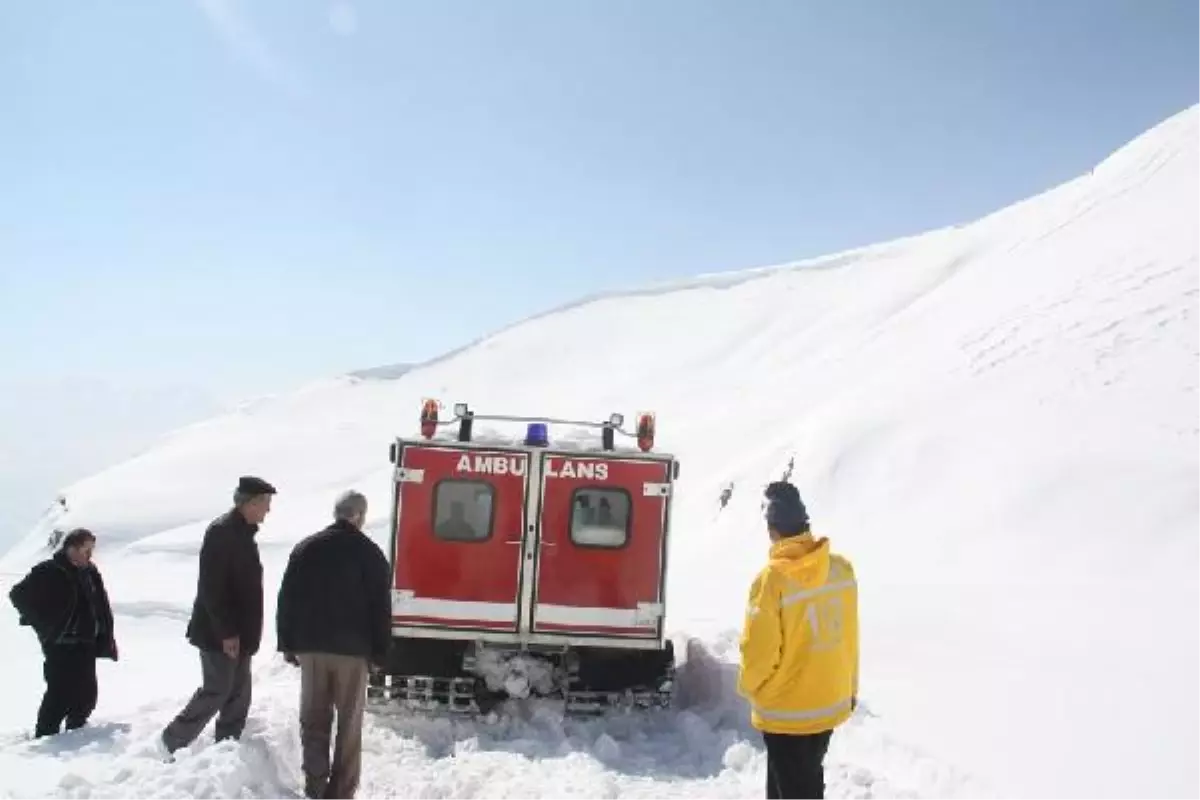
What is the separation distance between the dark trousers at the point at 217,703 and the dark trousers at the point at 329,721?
2.57 feet

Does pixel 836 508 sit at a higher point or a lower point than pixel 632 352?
lower

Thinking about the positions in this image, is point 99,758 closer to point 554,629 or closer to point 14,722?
point 554,629

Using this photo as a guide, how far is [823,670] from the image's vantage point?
4418 millimetres

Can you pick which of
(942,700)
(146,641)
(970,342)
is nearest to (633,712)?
(942,700)

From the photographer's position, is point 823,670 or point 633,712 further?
point 633,712

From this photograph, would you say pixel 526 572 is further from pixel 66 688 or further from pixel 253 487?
pixel 66 688

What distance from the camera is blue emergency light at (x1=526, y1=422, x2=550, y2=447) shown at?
875cm

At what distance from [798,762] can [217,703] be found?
3.93m

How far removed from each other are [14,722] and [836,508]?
1313 cm

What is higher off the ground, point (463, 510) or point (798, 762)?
point (463, 510)

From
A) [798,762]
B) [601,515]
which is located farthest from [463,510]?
[798,762]

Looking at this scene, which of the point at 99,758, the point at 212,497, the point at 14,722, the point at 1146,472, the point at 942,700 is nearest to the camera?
the point at 99,758

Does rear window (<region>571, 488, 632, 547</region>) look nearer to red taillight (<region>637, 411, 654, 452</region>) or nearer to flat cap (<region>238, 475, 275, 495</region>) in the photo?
red taillight (<region>637, 411, 654, 452</region>)

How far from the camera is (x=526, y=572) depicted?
28.1 ft
